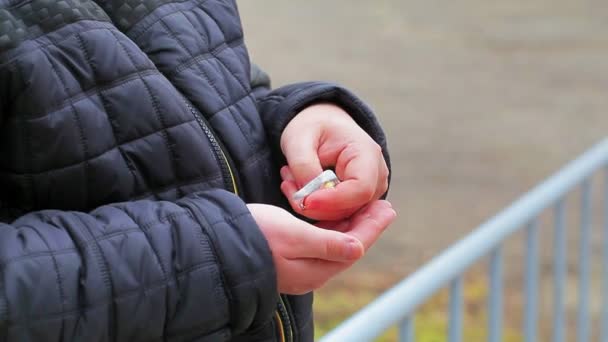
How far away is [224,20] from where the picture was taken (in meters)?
0.81

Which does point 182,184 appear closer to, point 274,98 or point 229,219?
point 229,219

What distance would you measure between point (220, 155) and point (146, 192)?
0.24 ft

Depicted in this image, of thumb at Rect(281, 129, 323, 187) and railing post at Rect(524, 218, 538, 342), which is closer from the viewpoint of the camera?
thumb at Rect(281, 129, 323, 187)

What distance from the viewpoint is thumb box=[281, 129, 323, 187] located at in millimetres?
718

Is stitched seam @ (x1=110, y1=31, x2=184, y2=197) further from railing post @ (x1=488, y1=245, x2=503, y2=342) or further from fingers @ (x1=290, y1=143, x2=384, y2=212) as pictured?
A: railing post @ (x1=488, y1=245, x2=503, y2=342)

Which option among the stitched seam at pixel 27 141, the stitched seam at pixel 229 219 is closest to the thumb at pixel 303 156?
the stitched seam at pixel 229 219

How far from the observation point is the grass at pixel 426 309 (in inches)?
148

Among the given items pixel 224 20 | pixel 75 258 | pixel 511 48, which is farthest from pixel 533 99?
pixel 75 258

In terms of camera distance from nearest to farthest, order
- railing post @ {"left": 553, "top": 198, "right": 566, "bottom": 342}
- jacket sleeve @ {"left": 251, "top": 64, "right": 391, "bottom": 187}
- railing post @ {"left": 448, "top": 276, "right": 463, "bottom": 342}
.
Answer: jacket sleeve @ {"left": 251, "top": 64, "right": 391, "bottom": 187} → railing post @ {"left": 448, "top": 276, "right": 463, "bottom": 342} → railing post @ {"left": 553, "top": 198, "right": 566, "bottom": 342}

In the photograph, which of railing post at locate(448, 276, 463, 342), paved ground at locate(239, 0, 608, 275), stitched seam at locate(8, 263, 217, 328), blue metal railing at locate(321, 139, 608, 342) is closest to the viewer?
stitched seam at locate(8, 263, 217, 328)

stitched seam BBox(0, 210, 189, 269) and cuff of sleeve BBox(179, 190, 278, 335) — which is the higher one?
stitched seam BBox(0, 210, 189, 269)

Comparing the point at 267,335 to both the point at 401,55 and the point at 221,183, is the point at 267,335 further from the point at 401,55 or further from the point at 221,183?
the point at 401,55

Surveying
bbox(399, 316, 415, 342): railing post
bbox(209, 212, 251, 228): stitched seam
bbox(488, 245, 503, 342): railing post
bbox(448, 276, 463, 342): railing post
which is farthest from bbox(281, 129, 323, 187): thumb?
bbox(488, 245, 503, 342): railing post

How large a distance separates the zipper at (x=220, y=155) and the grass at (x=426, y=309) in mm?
3019
